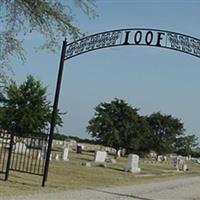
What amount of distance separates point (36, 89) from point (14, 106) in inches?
119

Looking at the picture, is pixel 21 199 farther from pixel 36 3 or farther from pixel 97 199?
pixel 36 3

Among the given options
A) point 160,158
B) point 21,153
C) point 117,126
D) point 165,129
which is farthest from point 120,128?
point 21,153

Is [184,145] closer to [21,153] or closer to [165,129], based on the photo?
[165,129]

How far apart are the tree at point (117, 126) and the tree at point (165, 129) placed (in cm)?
2015

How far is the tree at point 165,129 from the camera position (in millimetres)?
99125

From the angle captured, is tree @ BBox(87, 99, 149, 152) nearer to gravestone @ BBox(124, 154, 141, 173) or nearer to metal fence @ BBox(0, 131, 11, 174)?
gravestone @ BBox(124, 154, 141, 173)

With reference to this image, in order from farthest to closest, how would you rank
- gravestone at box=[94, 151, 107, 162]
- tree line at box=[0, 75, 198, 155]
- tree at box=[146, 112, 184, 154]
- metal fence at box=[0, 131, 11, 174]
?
tree at box=[146, 112, 184, 154] < tree line at box=[0, 75, 198, 155] < gravestone at box=[94, 151, 107, 162] < metal fence at box=[0, 131, 11, 174]

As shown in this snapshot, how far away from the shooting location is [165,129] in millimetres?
104812

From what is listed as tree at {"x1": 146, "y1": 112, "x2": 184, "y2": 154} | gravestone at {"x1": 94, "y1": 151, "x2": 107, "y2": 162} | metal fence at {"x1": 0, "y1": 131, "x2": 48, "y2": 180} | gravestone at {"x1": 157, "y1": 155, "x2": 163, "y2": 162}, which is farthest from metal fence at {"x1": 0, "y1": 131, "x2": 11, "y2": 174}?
tree at {"x1": 146, "y1": 112, "x2": 184, "y2": 154}

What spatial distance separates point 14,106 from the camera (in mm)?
57750

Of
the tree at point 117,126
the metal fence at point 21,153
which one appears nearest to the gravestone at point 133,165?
the metal fence at point 21,153

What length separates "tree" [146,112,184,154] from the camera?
3903 inches

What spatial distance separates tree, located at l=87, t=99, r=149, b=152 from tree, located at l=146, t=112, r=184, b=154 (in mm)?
20150

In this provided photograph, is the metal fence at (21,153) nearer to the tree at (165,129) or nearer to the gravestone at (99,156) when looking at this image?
the gravestone at (99,156)
